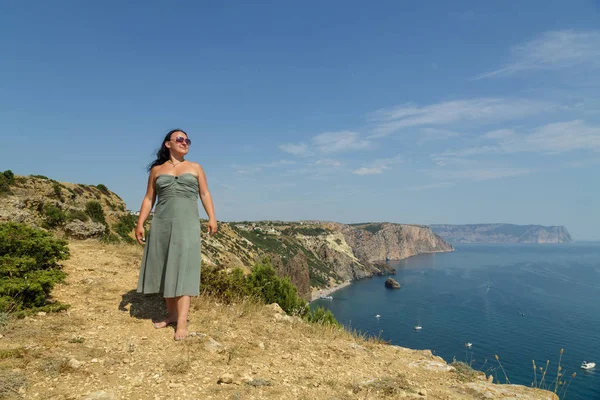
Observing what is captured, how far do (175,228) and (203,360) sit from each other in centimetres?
213

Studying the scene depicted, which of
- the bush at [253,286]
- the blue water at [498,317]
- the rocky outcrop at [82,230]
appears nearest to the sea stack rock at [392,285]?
the blue water at [498,317]

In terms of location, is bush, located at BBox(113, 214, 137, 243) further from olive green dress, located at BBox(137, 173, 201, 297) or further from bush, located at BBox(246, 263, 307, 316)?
olive green dress, located at BBox(137, 173, 201, 297)

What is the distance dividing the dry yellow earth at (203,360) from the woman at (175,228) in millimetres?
730

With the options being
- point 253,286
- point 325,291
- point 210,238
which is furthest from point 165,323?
point 325,291

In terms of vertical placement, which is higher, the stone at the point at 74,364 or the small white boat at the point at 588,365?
the stone at the point at 74,364

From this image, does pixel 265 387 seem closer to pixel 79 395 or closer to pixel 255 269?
pixel 79 395

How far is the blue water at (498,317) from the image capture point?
182 feet

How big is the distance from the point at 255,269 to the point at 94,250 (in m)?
5.71

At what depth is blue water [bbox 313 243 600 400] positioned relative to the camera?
55406 mm

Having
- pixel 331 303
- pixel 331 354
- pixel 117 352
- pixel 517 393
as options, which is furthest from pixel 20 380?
pixel 331 303

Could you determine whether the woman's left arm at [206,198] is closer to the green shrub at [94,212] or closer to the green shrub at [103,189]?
the green shrub at [94,212]

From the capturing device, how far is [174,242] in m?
5.63

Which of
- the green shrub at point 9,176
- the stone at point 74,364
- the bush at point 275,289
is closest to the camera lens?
the stone at point 74,364

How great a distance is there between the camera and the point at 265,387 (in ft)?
14.0
